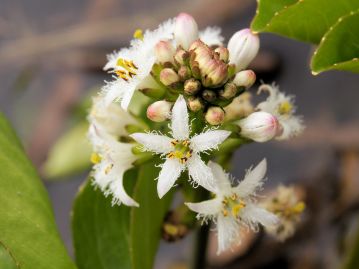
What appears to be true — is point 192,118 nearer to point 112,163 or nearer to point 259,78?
point 112,163

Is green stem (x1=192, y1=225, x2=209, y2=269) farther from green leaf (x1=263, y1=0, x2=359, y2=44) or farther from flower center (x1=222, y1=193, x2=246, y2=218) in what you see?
green leaf (x1=263, y1=0, x2=359, y2=44)

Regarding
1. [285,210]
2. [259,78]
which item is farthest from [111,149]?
[259,78]

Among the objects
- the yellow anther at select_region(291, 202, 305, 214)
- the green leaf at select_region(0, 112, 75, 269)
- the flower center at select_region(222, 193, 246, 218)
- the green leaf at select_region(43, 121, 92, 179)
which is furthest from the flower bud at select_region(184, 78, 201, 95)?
the green leaf at select_region(43, 121, 92, 179)

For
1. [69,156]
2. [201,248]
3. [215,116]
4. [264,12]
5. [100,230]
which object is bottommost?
[69,156]

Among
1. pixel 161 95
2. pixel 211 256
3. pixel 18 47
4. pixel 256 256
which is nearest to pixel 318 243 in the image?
pixel 256 256

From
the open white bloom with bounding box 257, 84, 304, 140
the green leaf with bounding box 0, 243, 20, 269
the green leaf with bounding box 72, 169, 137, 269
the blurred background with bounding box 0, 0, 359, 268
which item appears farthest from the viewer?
the blurred background with bounding box 0, 0, 359, 268
